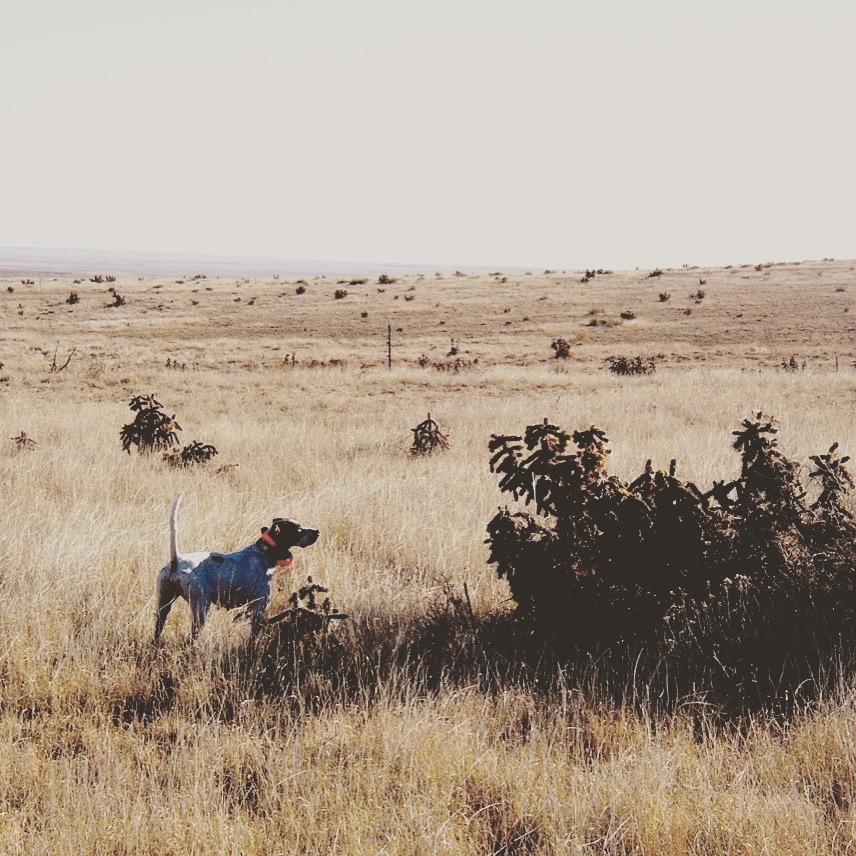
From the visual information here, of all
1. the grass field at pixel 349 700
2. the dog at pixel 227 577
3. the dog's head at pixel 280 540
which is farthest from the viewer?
the dog's head at pixel 280 540

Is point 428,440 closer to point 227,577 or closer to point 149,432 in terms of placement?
point 149,432

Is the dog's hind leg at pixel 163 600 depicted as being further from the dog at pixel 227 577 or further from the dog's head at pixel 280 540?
the dog's head at pixel 280 540

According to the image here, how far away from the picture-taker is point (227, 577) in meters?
3.72

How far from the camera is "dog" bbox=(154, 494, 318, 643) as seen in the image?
360 centimetres

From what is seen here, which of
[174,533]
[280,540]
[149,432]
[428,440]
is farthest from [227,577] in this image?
[149,432]

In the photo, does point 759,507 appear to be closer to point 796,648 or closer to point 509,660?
point 796,648

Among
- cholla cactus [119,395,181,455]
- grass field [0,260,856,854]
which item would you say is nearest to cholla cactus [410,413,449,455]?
grass field [0,260,856,854]

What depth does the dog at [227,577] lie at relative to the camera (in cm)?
360

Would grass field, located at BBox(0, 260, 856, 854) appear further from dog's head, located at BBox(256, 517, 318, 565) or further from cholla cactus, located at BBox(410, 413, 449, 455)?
dog's head, located at BBox(256, 517, 318, 565)

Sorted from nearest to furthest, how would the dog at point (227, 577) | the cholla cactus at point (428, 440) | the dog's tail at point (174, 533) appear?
the dog's tail at point (174, 533), the dog at point (227, 577), the cholla cactus at point (428, 440)

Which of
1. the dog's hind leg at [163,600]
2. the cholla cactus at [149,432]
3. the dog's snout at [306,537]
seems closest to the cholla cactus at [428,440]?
the cholla cactus at [149,432]

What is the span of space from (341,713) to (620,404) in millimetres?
11143

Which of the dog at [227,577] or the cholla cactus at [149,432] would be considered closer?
the dog at [227,577]

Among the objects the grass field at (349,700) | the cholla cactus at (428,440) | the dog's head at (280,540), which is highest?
the dog's head at (280,540)
